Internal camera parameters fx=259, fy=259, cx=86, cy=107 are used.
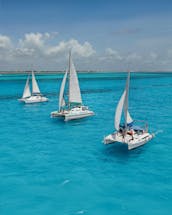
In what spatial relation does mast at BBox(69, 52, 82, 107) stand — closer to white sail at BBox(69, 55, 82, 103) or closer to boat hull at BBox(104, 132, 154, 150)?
white sail at BBox(69, 55, 82, 103)

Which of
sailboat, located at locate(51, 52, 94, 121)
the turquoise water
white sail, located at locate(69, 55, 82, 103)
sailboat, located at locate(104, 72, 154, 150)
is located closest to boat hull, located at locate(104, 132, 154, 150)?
sailboat, located at locate(104, 72, 154, 150)

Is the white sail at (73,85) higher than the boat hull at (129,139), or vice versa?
the white sail at (73,85)

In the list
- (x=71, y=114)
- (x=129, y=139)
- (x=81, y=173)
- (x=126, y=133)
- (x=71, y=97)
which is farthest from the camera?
(x=71, y=97)

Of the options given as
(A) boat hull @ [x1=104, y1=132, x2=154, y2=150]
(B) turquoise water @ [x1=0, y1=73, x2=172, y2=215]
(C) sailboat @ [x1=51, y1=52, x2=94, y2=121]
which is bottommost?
(B) turquoise water @ [x1=0, y1=73, x2=172, y2=215]

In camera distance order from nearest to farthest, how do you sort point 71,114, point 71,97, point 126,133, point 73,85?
point 126,133 → point 71,114 → point 73,85 → point 71,97

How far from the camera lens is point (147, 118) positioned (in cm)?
5247

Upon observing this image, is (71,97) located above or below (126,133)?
above

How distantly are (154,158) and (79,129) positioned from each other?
1670cm

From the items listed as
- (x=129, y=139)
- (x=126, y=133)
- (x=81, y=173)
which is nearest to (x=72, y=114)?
(x=126, y=133)

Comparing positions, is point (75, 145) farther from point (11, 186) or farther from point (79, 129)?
point (11, 186)

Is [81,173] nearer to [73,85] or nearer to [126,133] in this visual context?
[126,133]

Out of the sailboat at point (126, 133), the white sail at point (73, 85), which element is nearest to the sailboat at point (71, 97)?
the white sail at point (73, 85)

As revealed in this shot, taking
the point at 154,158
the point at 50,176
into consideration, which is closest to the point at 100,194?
the point at 50,176

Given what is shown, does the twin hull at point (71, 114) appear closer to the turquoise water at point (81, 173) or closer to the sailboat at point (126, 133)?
the turquoise water at point (81, 173)
